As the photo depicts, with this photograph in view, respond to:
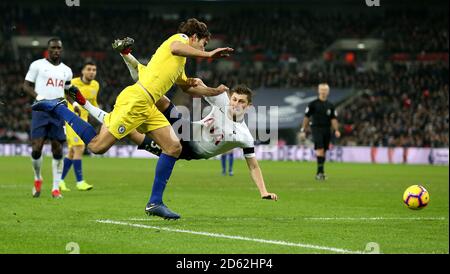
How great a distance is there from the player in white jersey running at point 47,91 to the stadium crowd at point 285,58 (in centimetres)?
2693

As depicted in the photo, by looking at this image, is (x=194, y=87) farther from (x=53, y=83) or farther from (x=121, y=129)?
(x=53, y=83)

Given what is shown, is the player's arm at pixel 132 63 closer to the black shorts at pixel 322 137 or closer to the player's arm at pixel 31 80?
the player's arm at pixel 31 80

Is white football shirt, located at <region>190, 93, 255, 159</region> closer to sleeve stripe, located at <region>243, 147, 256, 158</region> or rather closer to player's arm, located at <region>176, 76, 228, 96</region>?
sleeve stripe, located at <region>243, 147, 256, 158</region>

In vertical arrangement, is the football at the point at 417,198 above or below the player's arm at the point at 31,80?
below

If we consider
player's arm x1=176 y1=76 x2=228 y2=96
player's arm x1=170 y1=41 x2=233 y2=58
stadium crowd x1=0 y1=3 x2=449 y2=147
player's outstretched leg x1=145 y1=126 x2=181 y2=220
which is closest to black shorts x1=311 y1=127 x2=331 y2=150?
player's arm x1=176 y1=76 x2=228 y2=96

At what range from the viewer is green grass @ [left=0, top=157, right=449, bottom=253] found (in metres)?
7.79

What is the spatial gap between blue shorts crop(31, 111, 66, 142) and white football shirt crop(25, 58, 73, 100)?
354 mm

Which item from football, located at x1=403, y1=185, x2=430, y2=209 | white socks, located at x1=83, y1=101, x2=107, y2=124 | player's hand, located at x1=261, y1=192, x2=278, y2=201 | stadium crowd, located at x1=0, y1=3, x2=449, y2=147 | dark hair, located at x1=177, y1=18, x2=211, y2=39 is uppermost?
stadium crowd, located at x1=0, y1=3, x2=449, y2=147

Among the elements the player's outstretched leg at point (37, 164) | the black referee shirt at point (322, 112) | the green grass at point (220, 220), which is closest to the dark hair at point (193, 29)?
the green grass at point (220, 220)

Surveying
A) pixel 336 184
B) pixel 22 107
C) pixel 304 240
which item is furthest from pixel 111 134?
pixel 22 107

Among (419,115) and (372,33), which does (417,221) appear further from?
(372,33)

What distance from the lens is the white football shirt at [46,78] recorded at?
13250mm

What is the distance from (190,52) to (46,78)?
15.6ft

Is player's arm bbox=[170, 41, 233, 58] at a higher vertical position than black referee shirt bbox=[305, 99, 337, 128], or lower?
higher
